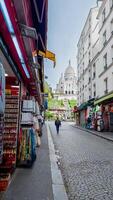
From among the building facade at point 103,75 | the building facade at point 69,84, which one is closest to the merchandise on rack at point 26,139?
the building facade at point 103,75

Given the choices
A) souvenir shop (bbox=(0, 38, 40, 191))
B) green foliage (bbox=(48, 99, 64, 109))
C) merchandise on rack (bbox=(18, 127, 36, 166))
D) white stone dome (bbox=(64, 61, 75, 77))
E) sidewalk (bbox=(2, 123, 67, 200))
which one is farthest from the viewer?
white stone dome (bbox=(64, 61, 75, 77))

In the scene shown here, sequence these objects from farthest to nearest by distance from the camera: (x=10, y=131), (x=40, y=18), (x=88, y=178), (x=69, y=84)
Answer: (x=69, y=84) → (x=40, y=18) → (x=10, y=131) → (x=88, y=178)

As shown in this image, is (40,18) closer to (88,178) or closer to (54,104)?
(88,178)

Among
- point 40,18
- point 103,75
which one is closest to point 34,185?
point 40,18

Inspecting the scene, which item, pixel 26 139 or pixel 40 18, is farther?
pixel 26 139

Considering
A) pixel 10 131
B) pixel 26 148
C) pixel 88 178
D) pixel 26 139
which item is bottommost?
pixel 88 178

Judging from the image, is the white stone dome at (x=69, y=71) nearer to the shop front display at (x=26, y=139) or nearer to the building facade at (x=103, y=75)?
the building facade at (x=103, y=75)

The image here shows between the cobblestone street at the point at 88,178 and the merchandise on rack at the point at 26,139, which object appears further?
the merchandise on rack at the point at 26,139

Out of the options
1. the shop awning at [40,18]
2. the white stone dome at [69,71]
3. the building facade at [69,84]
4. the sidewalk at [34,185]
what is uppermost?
the white stone dome at [69,71]

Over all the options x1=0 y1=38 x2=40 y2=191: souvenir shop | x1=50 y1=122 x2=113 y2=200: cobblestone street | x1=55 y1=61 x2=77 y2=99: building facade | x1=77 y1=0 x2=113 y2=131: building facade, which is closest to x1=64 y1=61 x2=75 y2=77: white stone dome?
x1=55 y1=61 x2=77 y2=99: building facade

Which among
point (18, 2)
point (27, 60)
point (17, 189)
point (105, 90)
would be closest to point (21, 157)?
point (17, 189)

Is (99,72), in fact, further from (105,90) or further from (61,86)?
(61,86)

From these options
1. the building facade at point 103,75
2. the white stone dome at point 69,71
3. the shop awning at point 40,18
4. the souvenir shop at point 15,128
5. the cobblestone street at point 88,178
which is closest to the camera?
the cobblestone street at point 88,178

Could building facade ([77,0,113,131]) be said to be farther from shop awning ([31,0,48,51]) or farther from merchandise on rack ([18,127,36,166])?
merchandise on rack ([18,127,36,166])
